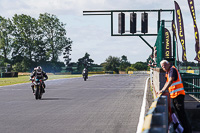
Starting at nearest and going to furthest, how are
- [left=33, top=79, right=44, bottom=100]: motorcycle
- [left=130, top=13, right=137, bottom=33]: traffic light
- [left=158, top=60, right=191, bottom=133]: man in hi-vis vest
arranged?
[left=158, top=60, right=191, bottom=133]: man in hi-vis vest < [left=33, top=79, right=44, bottom=100]: motorcycle < [left=130, top=13, right=137, bottom=33]: traffic light

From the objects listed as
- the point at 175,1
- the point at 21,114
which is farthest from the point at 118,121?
the point at 175,1

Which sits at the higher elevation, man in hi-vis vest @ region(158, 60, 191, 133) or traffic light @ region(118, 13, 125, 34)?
traffic light @ region(118, 13, 125, 34)

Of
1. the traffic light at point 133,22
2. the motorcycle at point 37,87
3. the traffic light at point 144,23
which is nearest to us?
the motorcycle at point 37,87

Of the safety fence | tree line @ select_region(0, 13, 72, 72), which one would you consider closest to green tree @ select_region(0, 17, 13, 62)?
tree line @ select_region(0, 13, 72, 72)

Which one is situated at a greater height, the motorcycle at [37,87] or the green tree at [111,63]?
the green tree at [111,63]

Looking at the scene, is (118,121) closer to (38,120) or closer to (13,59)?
(38,120)

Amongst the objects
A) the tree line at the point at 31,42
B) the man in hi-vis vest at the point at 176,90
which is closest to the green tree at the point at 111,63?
the tree line at the point at 31,42

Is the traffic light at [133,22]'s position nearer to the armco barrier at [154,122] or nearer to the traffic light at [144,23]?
the traffic light at [144,23]

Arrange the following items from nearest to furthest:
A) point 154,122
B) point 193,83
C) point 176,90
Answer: point 154,122, point 176,90, point 193,83

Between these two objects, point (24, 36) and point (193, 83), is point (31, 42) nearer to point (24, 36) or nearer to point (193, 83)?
point (24, 36)

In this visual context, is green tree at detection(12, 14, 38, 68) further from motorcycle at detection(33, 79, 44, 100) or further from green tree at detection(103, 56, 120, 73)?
motorcycle at detection(33, 79, 44, 100)

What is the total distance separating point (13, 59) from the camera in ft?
311

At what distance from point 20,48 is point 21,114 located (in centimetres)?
8643

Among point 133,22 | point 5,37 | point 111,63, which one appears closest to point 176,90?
point 133,22
